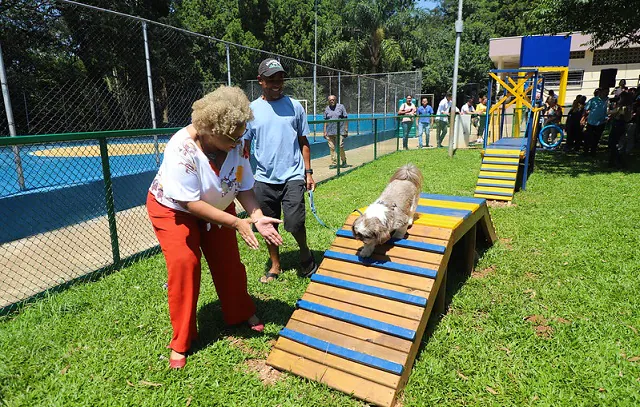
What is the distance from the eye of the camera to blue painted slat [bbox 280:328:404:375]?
2.62m

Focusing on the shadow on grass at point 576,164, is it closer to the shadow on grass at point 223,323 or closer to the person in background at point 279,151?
the person in background at point 279,151

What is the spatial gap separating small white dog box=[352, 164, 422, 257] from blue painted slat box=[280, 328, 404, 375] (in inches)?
33.8

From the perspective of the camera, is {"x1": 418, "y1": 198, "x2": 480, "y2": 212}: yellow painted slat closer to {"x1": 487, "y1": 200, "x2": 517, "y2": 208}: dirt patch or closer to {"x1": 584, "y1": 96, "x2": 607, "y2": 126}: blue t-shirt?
{"x1": 487, "y1": 200, "x2": 517, "y2": 208}: dirt patch

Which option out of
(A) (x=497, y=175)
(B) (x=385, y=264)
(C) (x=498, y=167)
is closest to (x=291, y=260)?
(B) (x=385, y=264)

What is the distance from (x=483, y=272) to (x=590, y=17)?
9256 millimetres

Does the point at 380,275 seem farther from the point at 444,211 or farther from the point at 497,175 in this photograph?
the point at 497,175

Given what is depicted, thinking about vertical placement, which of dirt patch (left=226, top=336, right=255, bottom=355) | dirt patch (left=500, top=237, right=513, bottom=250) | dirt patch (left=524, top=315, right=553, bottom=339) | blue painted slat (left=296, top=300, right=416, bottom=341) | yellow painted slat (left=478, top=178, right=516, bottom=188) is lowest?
dirt patch (left=226, top=336, right=255, bottom=355)

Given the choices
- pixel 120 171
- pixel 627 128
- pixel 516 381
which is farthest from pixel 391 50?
pixel 516 381

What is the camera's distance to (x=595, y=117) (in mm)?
11273

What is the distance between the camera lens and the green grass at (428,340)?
2645 millimetres

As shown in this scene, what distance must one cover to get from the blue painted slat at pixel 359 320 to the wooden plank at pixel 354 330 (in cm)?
3

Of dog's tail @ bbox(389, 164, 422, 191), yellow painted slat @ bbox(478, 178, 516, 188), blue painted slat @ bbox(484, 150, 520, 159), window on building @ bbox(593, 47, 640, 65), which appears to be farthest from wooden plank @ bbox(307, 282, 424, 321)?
window on building @ bbox(593, 47, 640, 65)

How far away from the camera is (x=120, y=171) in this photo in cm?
589

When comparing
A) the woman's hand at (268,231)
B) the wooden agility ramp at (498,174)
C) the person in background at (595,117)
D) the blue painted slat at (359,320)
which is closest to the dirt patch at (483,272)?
the blue painted slat at (359,320)
